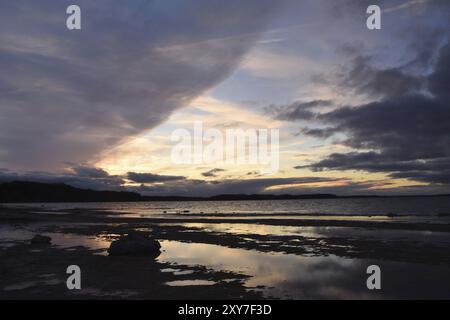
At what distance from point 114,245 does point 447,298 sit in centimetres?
1723

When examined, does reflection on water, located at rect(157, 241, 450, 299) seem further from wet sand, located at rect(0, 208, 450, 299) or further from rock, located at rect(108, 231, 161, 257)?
rock, located at rect(108, 231, 161, 257)

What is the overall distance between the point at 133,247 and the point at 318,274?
1116 centimetres

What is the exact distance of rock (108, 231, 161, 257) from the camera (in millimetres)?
22562

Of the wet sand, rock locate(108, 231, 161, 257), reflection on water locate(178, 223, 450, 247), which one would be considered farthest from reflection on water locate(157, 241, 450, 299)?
reflection on water locate(178, 223, 450, 247)

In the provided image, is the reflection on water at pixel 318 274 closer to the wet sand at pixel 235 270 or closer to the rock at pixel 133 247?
the wet sand at pixel 235 270

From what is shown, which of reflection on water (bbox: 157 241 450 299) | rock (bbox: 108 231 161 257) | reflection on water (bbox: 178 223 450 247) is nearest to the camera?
reflection on water (bbox: 157 241 450 299)

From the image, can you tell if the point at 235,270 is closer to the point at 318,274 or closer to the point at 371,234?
the point at 318,274

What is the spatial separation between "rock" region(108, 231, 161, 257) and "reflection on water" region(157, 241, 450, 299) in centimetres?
93

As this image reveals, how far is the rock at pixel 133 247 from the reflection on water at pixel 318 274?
932 millimetres

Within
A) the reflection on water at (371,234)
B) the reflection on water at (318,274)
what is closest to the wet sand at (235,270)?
the reflection on water at (318,274)
